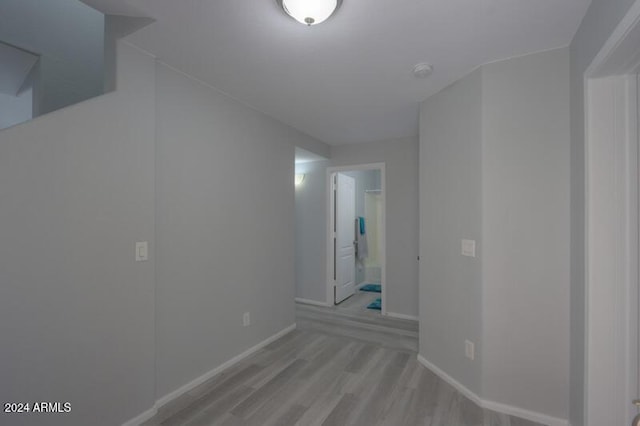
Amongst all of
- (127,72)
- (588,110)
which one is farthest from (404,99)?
(127,72)

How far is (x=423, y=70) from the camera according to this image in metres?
2.10

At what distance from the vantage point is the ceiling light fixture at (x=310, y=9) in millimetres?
1387

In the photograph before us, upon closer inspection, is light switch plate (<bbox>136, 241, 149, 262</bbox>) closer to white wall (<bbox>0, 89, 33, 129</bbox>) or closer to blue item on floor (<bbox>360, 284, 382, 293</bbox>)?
white wall (<bbox>0, 89, 33, 129</bbox>)

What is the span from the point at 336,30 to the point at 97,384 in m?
2.51

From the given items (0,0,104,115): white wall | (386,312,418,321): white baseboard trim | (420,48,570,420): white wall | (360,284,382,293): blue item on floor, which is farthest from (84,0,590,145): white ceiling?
(360,284,382,293): blue item on floor

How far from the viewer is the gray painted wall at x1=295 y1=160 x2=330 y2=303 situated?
449cm

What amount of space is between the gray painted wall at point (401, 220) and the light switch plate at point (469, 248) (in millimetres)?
1684

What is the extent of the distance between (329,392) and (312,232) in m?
2.61

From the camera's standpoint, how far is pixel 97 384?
164cm

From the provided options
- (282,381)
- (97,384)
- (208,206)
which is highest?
Answer: (208,206)

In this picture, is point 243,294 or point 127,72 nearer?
point 127,72

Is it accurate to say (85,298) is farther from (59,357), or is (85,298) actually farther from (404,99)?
(404,99)

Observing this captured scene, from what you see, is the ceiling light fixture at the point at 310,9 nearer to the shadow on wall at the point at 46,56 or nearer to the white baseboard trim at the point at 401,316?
the shadow on wall at the point at 46,56

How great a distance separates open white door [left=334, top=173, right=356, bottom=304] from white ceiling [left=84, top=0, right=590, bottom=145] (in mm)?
2207
